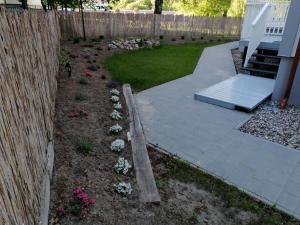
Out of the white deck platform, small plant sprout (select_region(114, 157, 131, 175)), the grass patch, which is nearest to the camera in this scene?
the grass patch

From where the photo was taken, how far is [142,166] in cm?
379

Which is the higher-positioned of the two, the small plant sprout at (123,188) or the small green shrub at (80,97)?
the small green shrub at (80,97)

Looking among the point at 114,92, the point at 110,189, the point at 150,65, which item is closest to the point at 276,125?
the point at 114,92

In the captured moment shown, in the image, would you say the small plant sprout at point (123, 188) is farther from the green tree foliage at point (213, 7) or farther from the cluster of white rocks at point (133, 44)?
the green tree foliage at point (213, 7)

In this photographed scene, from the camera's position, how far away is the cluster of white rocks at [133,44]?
1249cm

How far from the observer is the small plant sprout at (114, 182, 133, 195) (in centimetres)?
327

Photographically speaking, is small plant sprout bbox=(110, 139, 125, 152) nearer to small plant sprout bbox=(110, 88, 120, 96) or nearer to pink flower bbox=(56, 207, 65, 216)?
pink flower bbox=(56, 207, 65, 216)

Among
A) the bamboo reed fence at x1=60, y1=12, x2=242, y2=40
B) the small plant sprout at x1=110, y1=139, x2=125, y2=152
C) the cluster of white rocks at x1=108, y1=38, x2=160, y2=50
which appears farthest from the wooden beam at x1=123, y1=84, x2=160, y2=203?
the bamboo reed fence at x1=60, y1=12, x2=242, y2=40

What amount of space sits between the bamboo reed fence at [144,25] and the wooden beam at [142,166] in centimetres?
873

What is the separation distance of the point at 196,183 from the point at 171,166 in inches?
20.9

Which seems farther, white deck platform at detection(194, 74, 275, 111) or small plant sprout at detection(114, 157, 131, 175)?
white deck platform at detection(194, 74, 275, 111)

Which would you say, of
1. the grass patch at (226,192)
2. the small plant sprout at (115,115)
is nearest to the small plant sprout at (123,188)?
the grass patch at (226,192)

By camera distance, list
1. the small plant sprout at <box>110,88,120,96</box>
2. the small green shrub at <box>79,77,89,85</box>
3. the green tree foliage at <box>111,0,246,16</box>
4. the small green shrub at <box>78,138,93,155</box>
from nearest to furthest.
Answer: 1. the small green shrub at <box>78,138,93,155</box>
2. the small plant sprout at <box>110,88,120,96</box>
3. the small green shrub at <box>79,77,89,85</box>
4. the green tree foliage at <box>111,0,246,16</box>

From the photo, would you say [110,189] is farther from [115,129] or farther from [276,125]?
[276,125]
